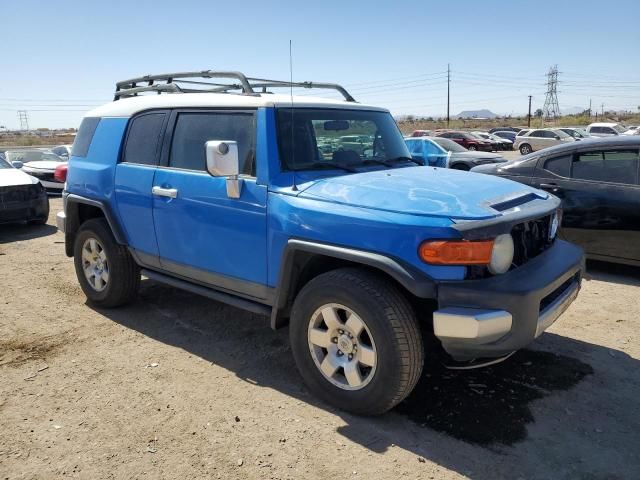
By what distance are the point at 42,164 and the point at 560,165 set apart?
41.1 ft

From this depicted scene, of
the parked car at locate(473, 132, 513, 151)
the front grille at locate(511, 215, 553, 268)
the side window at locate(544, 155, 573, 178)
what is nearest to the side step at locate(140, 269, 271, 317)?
Answer: the front grille at locate(511, 215, 553, 268)

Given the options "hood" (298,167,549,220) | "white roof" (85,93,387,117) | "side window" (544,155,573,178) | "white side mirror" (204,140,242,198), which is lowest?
"side window" (544,155,573,178)

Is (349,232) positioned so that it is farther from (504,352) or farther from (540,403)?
(540,403)

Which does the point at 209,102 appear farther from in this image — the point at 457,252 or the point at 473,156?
the point at 473,156

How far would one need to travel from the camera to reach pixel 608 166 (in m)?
6.01

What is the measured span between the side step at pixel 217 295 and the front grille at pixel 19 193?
5.64 meters

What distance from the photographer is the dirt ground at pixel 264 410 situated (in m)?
2.78

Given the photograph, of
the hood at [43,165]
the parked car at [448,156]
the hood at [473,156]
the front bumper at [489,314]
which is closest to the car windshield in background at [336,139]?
the front bumper at [489,314]

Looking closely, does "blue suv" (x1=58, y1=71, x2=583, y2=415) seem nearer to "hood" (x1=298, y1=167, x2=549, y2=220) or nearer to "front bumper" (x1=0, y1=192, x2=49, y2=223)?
"hood" (x1=298, y1=167, x2=549, y2=220)

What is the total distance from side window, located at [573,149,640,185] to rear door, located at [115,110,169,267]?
4753 mm

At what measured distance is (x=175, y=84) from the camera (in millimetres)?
4891

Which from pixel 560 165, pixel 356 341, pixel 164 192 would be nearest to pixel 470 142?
pixel 560 165

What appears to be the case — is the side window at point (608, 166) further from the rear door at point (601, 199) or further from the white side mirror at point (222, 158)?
the white side mirror at point (222, 158)

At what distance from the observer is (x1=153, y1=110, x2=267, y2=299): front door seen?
11.8 feet
